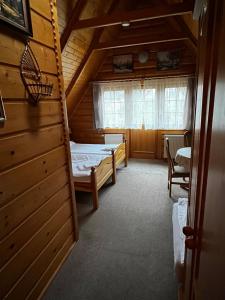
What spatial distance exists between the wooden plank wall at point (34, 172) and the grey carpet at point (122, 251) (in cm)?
23

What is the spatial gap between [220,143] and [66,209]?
1.84m

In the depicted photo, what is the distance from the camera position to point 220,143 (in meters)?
0.40

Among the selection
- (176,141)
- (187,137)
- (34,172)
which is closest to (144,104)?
(176,141)

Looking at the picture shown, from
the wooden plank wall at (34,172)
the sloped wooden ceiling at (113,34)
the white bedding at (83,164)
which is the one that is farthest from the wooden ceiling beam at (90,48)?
the wooden plank wall at (34,172)

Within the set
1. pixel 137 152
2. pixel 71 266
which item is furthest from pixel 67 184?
pixel 137 152

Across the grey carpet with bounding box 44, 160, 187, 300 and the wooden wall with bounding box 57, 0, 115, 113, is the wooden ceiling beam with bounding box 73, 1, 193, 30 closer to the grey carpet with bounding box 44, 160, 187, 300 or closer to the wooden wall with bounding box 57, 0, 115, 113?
the wooden wall with bounding box 57, 0, 115, 113

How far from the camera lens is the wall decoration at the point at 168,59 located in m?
4.32

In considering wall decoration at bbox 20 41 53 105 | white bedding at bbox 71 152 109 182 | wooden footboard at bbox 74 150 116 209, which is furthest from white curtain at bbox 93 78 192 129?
wall decoration at bbox 20 41 53 105

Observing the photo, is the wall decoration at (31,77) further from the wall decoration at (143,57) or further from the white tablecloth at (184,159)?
the wall decoration at (143,57)

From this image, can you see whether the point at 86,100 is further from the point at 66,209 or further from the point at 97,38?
the point at 66,209

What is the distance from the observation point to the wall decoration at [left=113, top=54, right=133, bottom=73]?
4.66 metres

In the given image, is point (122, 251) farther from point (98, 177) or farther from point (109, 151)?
point (109, 151)

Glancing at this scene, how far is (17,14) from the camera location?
1.19 meters

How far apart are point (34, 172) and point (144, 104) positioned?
3809 mm
